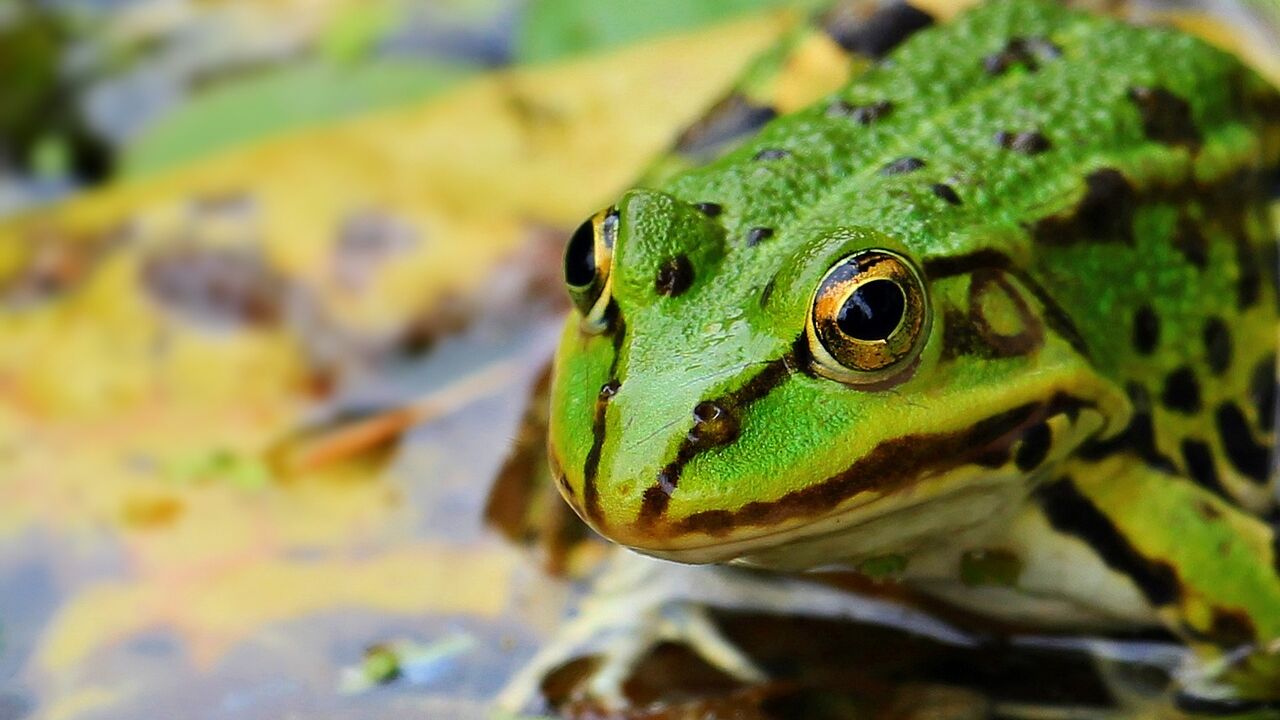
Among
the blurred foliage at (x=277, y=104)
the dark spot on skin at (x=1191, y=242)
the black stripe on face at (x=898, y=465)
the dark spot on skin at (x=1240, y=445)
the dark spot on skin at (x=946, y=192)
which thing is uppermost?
the blurred foliage at (x=277, y=104)

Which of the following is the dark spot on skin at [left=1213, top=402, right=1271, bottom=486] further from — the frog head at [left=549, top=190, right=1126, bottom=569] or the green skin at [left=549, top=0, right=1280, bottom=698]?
the frog head at [left=549, top=190, right=1126, bottom=569]

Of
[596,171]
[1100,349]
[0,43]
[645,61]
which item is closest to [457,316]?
[596,171]

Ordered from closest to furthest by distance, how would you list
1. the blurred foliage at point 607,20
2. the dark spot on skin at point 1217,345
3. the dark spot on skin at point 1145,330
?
the dark spot on skin at point 1145,330, the dark spot on skin at point 1217,345, the blurred foliage at point 607,20

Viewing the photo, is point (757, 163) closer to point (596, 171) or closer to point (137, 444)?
point (596, 171)

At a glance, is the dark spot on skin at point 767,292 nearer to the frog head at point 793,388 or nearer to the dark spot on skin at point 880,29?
the frog head at point 793,388

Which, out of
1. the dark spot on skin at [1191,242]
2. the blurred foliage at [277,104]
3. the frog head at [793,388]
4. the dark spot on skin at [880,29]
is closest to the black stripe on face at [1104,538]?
Result: the frog head at [793,388]

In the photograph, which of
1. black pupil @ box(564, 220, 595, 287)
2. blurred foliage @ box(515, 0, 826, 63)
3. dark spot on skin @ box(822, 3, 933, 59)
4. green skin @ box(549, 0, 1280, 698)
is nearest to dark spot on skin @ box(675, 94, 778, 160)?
dark spot on skin @ box(822, 3, 933, 59)
